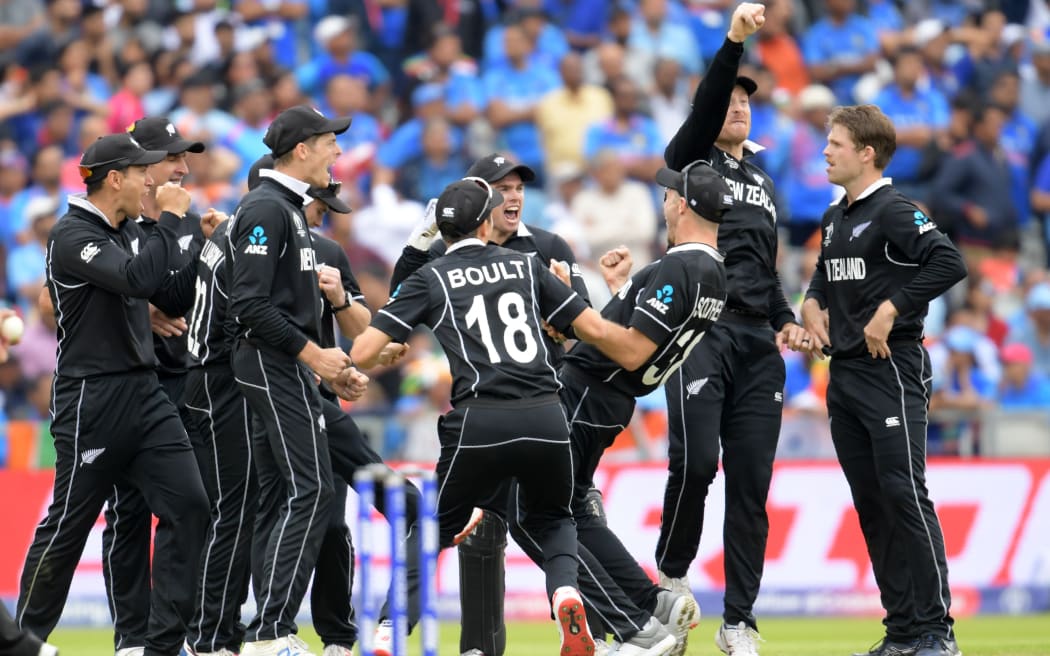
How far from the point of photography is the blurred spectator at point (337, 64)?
17828 millimetres

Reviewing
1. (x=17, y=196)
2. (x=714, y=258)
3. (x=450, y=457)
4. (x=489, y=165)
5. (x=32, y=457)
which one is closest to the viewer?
(x=450, y=457)

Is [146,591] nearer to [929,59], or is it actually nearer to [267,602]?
[267,602]

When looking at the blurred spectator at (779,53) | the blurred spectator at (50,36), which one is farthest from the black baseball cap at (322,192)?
the blurred spectator at (779,53)

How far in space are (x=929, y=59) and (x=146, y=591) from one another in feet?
43.3

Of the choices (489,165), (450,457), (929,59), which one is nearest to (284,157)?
(489,165)

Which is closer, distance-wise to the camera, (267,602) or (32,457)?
(267,602)

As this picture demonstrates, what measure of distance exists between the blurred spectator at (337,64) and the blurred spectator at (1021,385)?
7.72 meters

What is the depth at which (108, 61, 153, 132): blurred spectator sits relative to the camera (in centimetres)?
1692

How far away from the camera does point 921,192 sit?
56.9 ft

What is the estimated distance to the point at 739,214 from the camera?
30.4 ft

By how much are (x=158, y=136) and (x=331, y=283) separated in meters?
1.35

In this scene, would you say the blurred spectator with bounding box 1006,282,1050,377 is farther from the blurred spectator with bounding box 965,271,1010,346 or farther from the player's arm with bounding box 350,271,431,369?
the player's arm with bounding box 350,271,431,369

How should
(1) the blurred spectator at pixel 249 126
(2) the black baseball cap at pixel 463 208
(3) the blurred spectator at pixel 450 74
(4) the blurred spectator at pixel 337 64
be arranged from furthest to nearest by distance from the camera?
(4) the blurred spectator at pixel 337 64 → (3) the blurred spectator at pixel 450 74 → (1) the blurred spectator at pixel 249 126 → (2) the black baseball cap at pixel 463 208

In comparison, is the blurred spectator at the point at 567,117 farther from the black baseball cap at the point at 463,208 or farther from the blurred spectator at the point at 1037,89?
the black baseball cap at the point at 463,208
